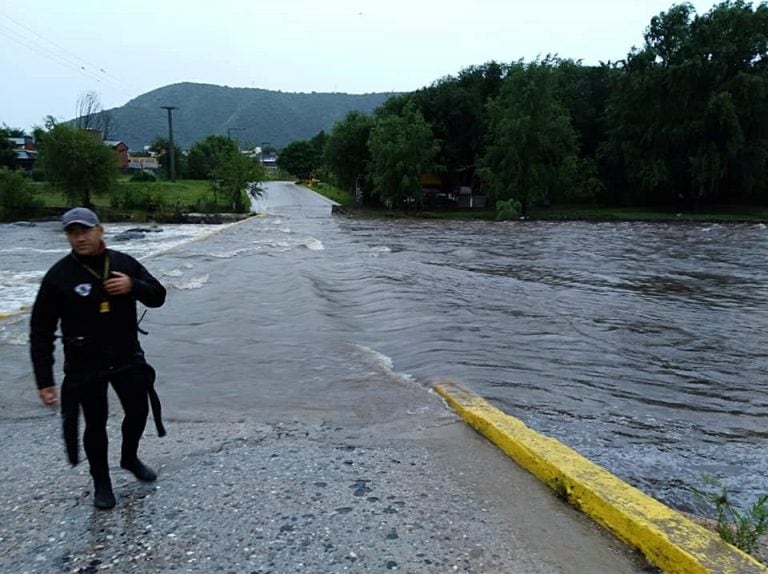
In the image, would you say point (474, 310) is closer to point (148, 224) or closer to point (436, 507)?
point (436, 507)

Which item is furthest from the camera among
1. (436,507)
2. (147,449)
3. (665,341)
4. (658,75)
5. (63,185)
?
(658,75)

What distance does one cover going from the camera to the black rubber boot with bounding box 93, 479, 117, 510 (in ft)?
12.6

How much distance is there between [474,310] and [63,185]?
41.3 metres

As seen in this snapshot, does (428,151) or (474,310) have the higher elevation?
(428,151)

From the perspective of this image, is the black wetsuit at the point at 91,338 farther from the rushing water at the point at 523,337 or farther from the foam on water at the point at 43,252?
the foam on water at the point at 43,252

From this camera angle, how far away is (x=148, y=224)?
4181 centimetres

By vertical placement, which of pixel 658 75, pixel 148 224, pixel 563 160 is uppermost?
pixel 658 75

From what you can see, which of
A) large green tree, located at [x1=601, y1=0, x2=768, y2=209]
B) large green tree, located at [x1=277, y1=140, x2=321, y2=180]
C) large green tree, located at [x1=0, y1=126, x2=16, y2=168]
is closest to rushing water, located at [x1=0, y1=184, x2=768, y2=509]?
large green tree, located at [x1=601, y1=0, x2=768, y2=209]

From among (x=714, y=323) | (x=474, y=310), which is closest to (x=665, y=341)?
(x=714, y=323)

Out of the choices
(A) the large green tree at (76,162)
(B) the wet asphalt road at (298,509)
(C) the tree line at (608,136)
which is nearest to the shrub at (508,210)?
(C) the tree line at (608,136)

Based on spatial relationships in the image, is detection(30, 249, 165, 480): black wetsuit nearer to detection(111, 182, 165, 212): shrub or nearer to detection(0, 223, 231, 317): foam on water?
detection(0, 223, 231, 317): foam on water

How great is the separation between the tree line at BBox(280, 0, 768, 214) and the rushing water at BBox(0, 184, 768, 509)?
2431 cm

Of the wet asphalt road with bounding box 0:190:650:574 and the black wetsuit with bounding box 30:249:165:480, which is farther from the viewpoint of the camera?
the black wetsuit with bounding box 30:249:165:480

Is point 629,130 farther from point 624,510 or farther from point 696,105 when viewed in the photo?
point 624,510
